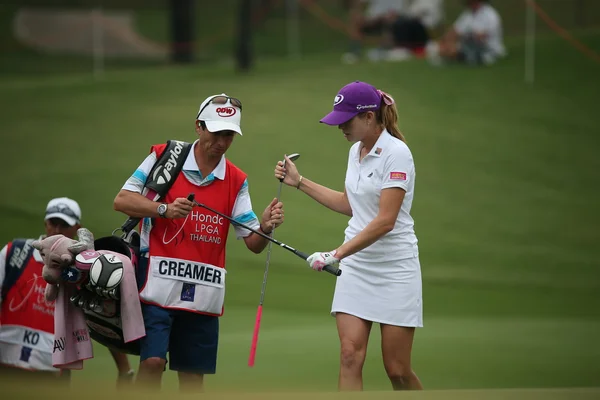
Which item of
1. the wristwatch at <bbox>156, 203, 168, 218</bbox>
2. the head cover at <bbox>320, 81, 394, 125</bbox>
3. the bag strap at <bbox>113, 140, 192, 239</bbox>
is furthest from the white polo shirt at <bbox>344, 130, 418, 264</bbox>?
the wristwatch at <bbox>156, 203, 168, 218</bbox>

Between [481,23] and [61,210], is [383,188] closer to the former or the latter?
[61,210]

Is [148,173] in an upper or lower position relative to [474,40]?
lower

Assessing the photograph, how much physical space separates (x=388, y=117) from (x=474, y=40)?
15.6 metres

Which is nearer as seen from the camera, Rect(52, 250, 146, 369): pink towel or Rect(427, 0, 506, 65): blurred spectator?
Rect(52, 250, 146, 369): pink towel

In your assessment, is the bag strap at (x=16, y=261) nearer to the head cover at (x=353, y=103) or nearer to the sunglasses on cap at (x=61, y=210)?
the sunglasses on cap at (x=61, y=210)

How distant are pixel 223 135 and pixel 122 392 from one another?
71.3 inches

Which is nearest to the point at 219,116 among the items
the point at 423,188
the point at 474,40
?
the point at 423,188

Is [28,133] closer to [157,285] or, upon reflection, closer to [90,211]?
[90,211]

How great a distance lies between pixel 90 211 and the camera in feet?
53.2

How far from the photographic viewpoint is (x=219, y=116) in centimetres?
646

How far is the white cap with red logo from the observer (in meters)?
6.42

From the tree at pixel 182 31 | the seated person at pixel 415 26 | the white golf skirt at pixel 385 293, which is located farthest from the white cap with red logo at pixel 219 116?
the tree at pixel 182 31

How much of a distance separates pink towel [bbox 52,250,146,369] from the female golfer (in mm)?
1271

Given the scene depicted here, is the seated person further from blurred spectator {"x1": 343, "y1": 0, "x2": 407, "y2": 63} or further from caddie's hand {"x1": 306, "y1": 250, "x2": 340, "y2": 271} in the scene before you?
caddie's hand {"x1": 306, "y1": 250, "x2": 340, "y2": 271}
